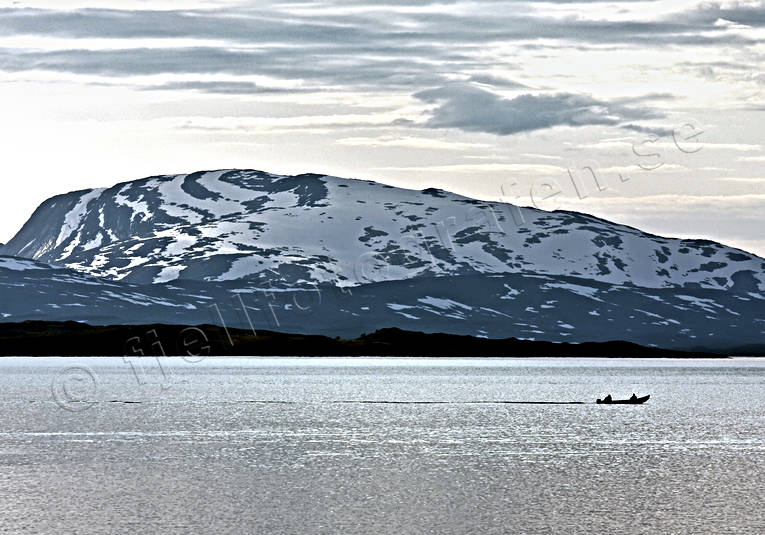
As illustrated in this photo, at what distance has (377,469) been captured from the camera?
6081 centimetres

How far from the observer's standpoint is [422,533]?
40469 millimetres

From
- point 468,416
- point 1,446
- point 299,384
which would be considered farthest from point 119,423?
point 299,384

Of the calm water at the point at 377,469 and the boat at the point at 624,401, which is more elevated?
the calm water at the point at 377,469

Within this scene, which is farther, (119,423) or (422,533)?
(119,423)

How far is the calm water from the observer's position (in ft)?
144

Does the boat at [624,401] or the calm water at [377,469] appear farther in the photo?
the boat at [624,401]

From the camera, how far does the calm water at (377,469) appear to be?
4378 centimetres

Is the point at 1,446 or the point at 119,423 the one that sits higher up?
the point at 1,446

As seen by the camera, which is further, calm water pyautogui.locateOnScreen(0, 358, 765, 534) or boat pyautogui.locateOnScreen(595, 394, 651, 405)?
boat pyautogui.locateOnScreen(595, 394, 651, 405)

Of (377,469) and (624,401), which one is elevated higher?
(377,469)

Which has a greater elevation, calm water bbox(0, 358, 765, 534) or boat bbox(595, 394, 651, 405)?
calm water bbox(0, 358, 765, 534)

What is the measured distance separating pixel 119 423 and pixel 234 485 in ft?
143

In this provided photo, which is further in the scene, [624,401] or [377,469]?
[624,401]

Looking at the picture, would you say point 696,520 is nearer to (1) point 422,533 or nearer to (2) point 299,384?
(1) point 422,533
